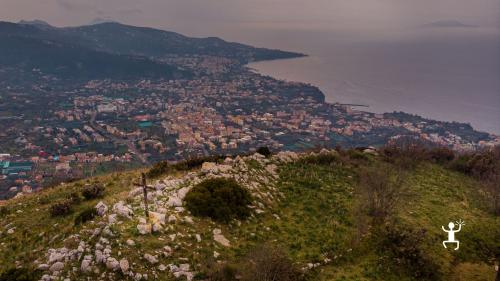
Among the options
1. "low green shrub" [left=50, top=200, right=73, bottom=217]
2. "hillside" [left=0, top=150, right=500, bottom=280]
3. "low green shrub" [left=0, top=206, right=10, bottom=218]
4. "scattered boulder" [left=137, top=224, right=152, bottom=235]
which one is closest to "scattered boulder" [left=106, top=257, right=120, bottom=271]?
"hillside" [left=0, top=150, right=500, bottom=280]

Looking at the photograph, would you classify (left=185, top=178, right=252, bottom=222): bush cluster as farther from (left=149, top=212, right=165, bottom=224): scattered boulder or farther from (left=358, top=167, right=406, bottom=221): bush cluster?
(left=358, top=167, right=406, bottom=221): bush cluster

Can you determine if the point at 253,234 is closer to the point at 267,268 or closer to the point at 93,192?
the point at 267,268

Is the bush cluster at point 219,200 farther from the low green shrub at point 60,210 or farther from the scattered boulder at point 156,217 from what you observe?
the low green shrub at point 60,210

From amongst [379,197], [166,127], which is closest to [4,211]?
[379,197]

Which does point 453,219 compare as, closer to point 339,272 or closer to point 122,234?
point 339,272

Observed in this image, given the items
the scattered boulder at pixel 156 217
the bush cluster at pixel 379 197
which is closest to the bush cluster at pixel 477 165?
the bush cluster at pixel 379 197

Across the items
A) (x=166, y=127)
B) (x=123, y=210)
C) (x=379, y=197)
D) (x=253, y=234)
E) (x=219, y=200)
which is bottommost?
(x=166, y=127)
